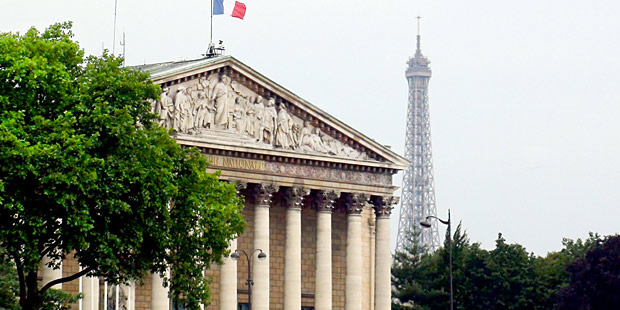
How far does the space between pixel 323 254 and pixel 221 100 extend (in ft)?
38.7

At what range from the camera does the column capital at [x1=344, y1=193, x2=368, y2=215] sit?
9375 cm

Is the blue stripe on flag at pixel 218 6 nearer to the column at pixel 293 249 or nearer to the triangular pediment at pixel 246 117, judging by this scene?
the triangular pediment at pixel 246 117

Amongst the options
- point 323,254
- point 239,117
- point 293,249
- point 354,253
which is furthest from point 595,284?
Result: point 239,117

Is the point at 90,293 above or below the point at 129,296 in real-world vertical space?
above

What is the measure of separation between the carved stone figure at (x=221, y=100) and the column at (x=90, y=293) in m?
11.5

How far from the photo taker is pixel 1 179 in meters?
58.7

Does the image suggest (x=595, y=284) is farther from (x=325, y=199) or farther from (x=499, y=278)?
(x=325, y=199)

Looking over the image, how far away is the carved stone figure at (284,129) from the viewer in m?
89.7

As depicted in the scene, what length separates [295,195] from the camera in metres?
90.7

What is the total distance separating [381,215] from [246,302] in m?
10.2

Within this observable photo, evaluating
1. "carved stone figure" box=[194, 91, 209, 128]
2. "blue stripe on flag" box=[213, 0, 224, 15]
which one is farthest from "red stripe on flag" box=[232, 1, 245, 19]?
"carved stone figure" box=[194, 91, 209, 128]

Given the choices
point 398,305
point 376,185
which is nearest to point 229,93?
point 376,185

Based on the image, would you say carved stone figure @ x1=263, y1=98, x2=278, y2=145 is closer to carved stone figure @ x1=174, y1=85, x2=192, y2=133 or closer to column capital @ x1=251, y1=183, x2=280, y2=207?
column capital @ x1=251, y1=183, x2=280, y2=207

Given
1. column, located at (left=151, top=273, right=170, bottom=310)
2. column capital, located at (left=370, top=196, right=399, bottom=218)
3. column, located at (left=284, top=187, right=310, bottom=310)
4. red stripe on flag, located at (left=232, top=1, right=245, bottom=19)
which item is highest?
red stripe on flag, located at (left=232, top=1, right=245, bottom=19)
